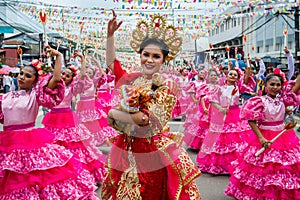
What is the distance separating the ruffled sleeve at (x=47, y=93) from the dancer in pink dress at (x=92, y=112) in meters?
3.39

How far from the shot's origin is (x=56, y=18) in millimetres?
11727

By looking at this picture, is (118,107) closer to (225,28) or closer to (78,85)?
(78,85)

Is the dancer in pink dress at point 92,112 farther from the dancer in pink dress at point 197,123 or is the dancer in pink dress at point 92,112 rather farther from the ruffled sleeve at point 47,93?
the ruffled sleeve at point 47,93

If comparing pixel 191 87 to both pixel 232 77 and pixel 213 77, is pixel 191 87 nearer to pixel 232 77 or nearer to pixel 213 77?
pixel 213 77

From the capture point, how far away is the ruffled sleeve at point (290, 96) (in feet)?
15.1

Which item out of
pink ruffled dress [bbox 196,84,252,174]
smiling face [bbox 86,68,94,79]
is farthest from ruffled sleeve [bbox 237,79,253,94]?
smiling face [bbox 86,68,94,79]

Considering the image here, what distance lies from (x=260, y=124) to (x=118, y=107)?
8.31ft

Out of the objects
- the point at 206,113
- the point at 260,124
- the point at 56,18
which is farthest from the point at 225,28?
the point at 260,124

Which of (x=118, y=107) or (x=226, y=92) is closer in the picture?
(x=118, y=107)

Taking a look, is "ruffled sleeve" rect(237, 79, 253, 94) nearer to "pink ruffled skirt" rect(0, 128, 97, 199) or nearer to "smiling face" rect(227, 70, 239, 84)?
"smiling face" rect(227, 70, 239, 84)

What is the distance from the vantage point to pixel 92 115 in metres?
7.58

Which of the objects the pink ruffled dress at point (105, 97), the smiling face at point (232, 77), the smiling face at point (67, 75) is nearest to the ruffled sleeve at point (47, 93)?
the smiling face at point (67, 75)

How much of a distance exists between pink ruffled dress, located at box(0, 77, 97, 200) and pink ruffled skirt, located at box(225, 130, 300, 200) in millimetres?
1989

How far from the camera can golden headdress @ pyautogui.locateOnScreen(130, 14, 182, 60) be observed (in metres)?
3.16
